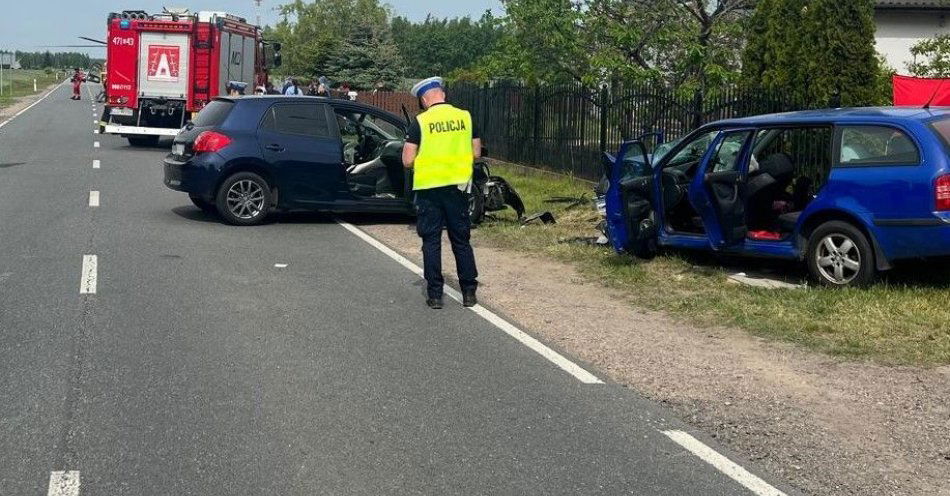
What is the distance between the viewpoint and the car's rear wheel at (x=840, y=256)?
970 centimetres

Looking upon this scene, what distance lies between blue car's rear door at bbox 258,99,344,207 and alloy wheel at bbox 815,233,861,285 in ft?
21.0

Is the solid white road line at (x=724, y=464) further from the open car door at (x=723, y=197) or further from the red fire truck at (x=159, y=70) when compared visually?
the red fire truck at (x=159, y=70)

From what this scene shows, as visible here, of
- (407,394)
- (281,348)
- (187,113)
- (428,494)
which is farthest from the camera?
(187,113)

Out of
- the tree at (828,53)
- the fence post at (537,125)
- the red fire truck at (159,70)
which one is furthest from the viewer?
the red fire truck at (159,70)

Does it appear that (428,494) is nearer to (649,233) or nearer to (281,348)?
(281,348)

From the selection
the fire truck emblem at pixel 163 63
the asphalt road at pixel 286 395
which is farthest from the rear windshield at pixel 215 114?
the fire truck emblem at pixel 163 63

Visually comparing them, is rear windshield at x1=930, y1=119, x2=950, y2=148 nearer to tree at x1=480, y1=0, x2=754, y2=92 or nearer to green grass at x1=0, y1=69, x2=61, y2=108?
tree at x1=480, y1=0, x2=754, y2=92

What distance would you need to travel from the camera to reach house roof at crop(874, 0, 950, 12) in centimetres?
3312

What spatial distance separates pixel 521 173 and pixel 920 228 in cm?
1344

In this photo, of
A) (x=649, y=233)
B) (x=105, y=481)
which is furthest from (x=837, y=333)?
(x=105, y=481)

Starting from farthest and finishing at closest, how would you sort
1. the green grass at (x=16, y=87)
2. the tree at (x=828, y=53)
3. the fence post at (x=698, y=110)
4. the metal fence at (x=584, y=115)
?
the green grass at (x=16, y=87), the fence post at (x=698, y=110), the metal fence at (x=584, y=115), the tree at (x=828, y=53)

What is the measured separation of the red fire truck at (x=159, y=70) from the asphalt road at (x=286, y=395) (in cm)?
1605

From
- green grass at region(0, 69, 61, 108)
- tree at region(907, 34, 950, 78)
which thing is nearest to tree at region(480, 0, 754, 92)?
tree at region(907, 34, 950, 78)

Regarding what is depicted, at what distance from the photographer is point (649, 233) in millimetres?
11367
